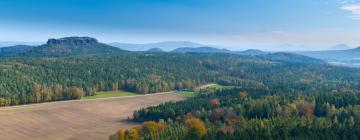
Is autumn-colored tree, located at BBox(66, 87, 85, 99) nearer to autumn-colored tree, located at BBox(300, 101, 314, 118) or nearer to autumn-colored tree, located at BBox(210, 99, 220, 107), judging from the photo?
autumn-colored tree, located at BBox(210, 99, 220, 107)

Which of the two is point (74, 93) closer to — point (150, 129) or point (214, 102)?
point (214, 102)

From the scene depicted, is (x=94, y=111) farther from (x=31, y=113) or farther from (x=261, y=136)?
(x=261, y=136)

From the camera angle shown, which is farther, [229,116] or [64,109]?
[64,109]

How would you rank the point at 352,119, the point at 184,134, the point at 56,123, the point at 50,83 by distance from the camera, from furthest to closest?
the point at 50,83 → the point at 56,123 → the point at 352,119 → the point at 184,134

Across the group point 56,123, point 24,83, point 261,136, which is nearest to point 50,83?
point 24,83

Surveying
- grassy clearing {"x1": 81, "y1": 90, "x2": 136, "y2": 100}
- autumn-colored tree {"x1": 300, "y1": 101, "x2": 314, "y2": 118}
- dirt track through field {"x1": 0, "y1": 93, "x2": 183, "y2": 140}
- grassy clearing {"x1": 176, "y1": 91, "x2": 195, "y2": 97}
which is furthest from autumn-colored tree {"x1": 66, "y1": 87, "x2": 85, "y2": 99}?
autumn-colored tree {"x1": 300, "y1": 101, "x2": 314, "y2": 118}

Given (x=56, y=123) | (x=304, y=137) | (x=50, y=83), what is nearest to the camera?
(x=304, y=137)

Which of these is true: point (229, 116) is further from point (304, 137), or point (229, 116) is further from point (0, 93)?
point (0, 93)
